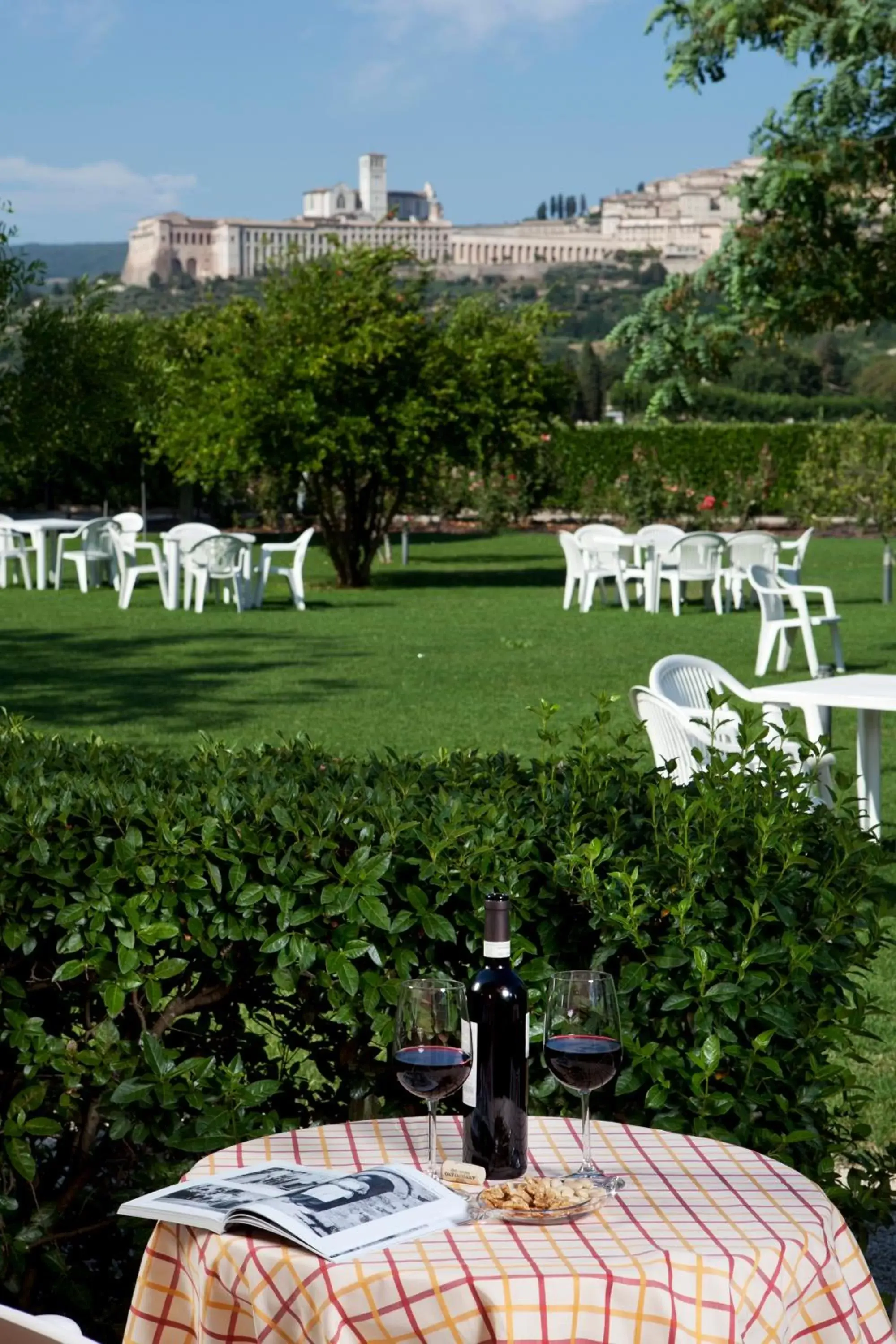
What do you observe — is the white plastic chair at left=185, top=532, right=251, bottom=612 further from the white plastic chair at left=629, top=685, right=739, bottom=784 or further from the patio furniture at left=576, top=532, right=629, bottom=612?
the white plastic chair at left=629, top=685, right=739, bottom=784

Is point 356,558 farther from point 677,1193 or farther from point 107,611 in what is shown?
point 677,1193

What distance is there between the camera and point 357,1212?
216 cm

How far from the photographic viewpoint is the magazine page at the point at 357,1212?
209 cm

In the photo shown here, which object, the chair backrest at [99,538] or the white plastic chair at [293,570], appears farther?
the chair backrest at [99,538]

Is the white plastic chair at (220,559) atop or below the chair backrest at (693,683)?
atop

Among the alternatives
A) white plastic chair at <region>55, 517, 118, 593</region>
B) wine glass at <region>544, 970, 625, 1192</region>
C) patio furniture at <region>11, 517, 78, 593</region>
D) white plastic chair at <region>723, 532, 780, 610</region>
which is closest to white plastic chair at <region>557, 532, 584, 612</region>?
white plastic chair at <region>723, 532, 780, 610</region>

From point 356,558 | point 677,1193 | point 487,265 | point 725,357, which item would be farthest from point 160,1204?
point 487,265

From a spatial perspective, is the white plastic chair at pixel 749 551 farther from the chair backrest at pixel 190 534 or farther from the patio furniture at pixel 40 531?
the patio furniture at pixel 40 531

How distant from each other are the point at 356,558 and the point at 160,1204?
2158 centimetres

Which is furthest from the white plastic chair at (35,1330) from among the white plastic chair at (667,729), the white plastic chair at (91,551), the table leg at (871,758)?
the white plastic chair at (91,551)

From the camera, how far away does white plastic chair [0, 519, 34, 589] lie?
23453 millimetres

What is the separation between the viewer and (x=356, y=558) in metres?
23.7

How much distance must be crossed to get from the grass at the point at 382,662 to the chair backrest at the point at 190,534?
2.84 ft

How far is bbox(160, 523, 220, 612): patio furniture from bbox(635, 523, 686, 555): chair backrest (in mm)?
5088
